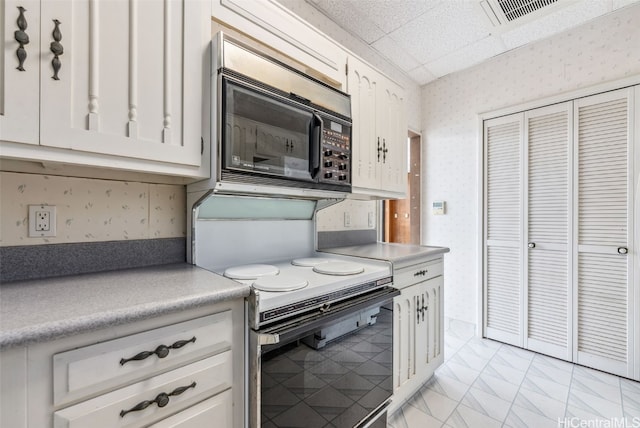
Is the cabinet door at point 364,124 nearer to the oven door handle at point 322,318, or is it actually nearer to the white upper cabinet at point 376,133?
the white upper cabinet at point 376,133

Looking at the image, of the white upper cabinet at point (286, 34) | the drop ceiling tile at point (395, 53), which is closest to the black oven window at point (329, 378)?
the white upper cabinet at point (286, 34)

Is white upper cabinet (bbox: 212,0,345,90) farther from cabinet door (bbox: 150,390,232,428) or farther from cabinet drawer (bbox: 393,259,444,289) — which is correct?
cabinet door (bbox: 150,390,232,428)

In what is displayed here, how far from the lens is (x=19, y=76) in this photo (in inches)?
31.7

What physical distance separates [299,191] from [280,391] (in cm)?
88

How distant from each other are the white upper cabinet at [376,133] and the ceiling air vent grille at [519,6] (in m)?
0.92

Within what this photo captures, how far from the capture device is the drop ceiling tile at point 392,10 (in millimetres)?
2045

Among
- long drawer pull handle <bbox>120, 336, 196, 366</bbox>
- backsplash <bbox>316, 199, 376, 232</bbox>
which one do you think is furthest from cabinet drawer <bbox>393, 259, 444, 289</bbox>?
long drawer pull handle <bbox>120, 336, 196, 366</bbox>

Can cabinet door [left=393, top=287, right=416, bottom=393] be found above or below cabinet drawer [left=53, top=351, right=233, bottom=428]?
below

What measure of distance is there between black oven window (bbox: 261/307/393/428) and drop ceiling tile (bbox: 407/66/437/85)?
2.58 metres

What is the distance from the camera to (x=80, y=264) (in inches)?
45.4

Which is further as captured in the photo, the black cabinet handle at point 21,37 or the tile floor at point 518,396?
the tile floor at point 518,396

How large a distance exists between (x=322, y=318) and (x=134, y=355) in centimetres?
65

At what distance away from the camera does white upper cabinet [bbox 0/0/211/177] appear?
83 centimetres

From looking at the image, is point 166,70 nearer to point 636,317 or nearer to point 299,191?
point 299,191
